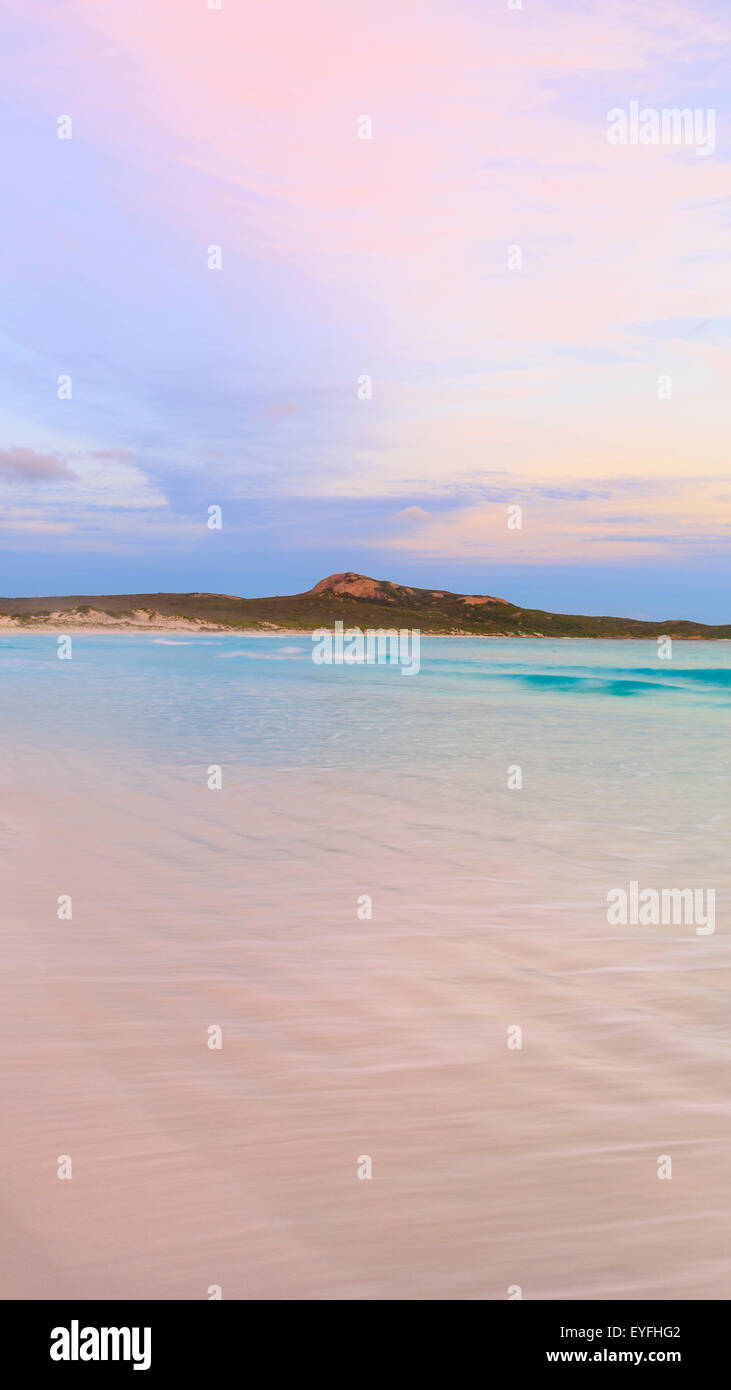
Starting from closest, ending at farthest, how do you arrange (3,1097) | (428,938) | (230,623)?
(3,1097) → (428,938) → (230,623)

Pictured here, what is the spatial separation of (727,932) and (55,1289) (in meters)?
4.99

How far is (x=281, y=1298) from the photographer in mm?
2668

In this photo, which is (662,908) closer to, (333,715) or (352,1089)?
(352,1089)

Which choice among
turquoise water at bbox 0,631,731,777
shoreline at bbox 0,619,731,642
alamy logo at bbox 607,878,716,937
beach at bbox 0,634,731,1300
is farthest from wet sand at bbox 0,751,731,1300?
shoreline at bbox 0,619,731,642

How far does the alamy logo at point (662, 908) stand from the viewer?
624 centimetres

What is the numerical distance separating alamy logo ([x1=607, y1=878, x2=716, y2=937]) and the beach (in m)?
0.14

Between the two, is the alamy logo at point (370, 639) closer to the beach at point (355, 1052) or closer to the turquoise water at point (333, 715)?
the turquoise water at point (333, 715)
